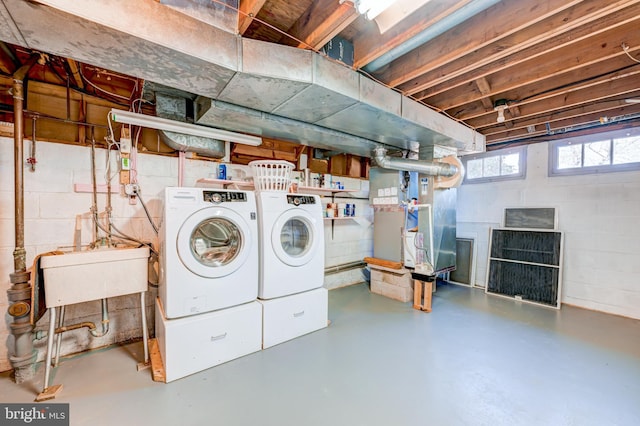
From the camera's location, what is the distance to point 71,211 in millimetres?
2213

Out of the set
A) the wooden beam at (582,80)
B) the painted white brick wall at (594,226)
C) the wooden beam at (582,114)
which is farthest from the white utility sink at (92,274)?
the painted white brick wall at (594,226)

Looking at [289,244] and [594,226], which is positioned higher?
[594,226]

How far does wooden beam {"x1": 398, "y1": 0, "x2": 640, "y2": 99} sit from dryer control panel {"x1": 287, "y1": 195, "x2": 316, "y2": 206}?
4.70ft

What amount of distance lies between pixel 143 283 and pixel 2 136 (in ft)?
5.02

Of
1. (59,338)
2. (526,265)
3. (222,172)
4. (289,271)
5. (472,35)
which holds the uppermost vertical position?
(472,35)

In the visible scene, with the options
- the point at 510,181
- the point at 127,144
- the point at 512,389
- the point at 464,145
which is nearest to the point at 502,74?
the point at 464,145

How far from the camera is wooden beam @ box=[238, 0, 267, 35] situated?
147cm

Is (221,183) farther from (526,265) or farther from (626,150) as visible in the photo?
(626,150)

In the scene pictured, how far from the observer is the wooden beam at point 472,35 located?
1.54 meters

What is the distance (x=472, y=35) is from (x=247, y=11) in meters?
1.55

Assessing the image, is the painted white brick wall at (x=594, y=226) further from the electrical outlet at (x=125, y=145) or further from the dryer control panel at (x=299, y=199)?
the electrical outlet at (x=125, y=145)

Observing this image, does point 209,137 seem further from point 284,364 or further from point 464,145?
point 464,145

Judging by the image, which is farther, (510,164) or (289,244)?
(510,164)

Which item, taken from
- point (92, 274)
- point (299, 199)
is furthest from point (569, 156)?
point (92, 274)
